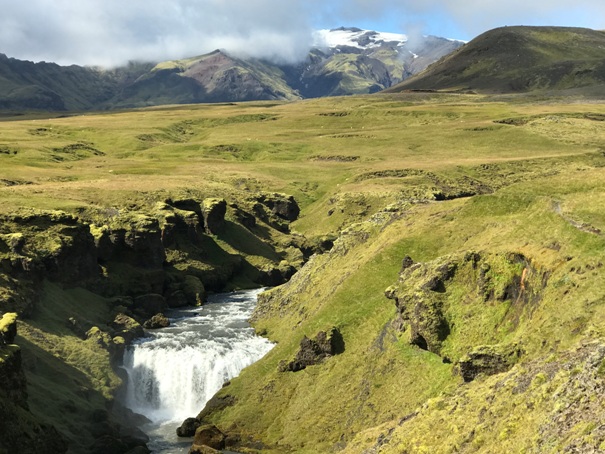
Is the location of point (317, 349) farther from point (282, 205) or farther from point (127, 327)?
point (282, 205)

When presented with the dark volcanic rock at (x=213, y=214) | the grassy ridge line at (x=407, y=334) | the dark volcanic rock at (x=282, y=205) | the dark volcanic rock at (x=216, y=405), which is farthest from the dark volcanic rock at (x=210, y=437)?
the dark volcanic rock at (x=282, y=205)

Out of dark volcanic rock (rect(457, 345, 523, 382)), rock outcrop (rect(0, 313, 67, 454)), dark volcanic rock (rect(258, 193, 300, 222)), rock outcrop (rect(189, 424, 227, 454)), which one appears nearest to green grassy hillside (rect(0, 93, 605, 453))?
dark volcanic rock (rect(457, 345, 523, 382))

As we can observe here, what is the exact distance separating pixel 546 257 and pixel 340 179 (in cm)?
12558

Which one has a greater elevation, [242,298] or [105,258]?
[105,258]

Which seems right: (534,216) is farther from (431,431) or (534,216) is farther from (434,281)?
(431,431)

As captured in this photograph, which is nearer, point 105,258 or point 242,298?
point 105,258

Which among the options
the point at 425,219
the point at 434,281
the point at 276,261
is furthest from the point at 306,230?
the point at 434,281

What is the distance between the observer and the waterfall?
64.1 metres

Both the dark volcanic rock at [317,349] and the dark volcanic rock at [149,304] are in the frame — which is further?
the dark volcanic rock at [149,304]

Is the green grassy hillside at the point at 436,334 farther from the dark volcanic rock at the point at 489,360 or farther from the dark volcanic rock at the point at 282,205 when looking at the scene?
the dark volcanic rock at the point at 282,205

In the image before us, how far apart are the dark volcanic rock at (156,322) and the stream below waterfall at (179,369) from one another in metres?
3.76

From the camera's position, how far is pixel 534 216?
50281mm

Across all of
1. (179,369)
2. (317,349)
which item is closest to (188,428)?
(179,369)

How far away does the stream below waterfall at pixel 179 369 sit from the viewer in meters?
63.2
